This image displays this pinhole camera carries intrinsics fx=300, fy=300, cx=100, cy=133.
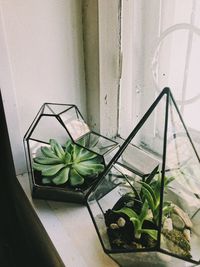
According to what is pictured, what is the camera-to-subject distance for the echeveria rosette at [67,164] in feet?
2.12

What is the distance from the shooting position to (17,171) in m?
0.76

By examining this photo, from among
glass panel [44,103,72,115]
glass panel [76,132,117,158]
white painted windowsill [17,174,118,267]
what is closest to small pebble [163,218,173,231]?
white painted windowsill [17,174,118,267]

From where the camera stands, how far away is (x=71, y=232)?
61 centimetres

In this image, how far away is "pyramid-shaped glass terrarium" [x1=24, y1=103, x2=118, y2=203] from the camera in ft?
2.11

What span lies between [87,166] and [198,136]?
24 cm

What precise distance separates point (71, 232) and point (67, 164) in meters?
0.14

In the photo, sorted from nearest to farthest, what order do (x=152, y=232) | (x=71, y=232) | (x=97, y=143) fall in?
1. (x=152, y=232)
2. (x=71, y=232)
3. (x=97, y=143)

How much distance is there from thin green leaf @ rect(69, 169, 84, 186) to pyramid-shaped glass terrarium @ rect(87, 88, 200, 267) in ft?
0.26

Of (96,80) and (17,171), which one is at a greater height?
(96,80)

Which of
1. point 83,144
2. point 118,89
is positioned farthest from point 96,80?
point 83,144

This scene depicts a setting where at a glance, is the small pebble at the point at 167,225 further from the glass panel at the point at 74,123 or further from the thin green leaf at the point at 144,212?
the glass panel at the point at 74,123

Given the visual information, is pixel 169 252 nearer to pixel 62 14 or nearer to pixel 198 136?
pixel 198 136

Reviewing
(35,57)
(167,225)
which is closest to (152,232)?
(167,225)

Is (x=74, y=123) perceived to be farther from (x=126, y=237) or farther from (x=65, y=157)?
A: (x=126, y=237)
